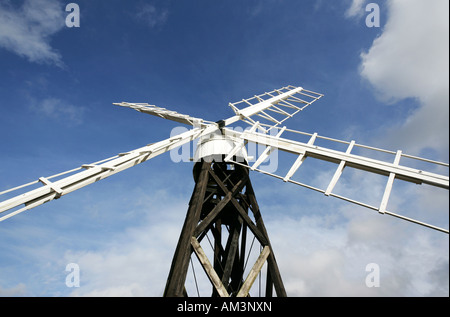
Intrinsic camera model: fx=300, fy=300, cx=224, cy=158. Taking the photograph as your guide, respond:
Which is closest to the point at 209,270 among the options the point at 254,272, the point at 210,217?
the point at 254,272

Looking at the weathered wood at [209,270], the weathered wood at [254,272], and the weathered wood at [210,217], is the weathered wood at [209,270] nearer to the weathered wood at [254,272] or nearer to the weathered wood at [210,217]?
the weathered wood at [210,217]

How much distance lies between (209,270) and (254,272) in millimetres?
1394

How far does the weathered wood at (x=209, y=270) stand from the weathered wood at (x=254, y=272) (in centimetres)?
46

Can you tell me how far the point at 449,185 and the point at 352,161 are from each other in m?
2.25

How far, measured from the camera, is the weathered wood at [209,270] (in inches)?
318

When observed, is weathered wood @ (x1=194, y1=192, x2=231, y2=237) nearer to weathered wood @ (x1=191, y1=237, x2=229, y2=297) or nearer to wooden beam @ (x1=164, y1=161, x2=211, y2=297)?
wooden beam @ (x1=164, y1=161, x2=211, y2=297)

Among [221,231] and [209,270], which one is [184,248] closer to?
[209,270]

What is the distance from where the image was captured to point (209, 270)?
27.0 ft
